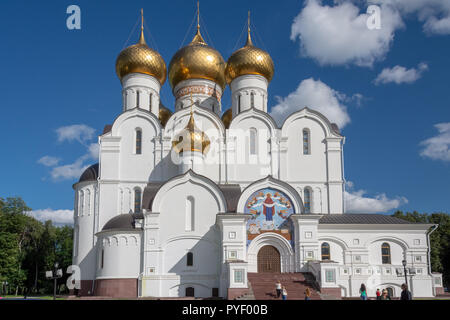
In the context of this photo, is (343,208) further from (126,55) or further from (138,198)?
(126,55)

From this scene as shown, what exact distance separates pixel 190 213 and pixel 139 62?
11.1m

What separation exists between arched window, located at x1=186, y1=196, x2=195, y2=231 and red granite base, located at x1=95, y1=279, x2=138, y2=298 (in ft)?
11.4

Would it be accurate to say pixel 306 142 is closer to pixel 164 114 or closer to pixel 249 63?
pixel 249 63

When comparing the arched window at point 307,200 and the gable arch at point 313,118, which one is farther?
the gable arch at point 313,118

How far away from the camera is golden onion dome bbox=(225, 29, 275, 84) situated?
29.2 m

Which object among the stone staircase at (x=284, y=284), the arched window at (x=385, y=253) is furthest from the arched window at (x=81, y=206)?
the arched window at (x=385, y=253)

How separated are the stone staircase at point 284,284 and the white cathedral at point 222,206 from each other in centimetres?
30

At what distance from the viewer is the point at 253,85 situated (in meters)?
29.2

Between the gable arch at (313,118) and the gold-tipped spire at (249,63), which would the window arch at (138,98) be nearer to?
the gold-tipped spire at (249,63)

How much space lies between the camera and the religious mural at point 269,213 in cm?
2197

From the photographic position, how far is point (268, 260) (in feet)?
72.6

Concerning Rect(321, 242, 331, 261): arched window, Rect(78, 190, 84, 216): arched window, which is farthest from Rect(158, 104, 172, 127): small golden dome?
Rect(321, 242, 331, 261): arched window

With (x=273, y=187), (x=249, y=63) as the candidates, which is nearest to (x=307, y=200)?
(x=273, y=187)
